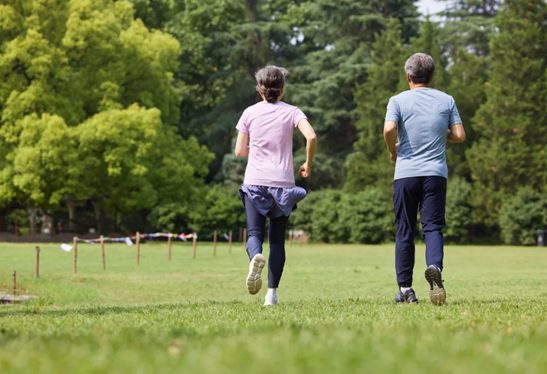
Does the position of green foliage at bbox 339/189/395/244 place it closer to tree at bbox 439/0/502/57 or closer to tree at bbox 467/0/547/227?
tree at bbox 467/0/547/227

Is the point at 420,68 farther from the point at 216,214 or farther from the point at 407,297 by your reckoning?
the point at 216,214

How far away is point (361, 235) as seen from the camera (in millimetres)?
49625

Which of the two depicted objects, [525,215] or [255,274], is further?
[525,215]

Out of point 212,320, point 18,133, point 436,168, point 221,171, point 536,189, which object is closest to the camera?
point 212,320

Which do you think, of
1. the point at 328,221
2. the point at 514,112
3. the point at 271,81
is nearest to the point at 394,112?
the point at 271,81

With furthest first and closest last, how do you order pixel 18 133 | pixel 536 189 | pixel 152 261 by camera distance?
pixel 536 189 < pixel 18 133 < pixel 152 261

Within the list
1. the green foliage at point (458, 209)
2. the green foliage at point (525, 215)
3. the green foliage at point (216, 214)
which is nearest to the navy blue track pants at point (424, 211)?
the green foliage at point (525, 215)

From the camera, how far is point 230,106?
57.2 meters

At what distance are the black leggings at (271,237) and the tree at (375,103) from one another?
4488cm

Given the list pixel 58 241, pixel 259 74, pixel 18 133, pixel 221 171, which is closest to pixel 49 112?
pixel 18 133

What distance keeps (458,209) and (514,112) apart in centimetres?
629

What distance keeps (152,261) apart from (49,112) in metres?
18.6

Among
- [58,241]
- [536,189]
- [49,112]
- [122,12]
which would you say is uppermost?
[122,12]

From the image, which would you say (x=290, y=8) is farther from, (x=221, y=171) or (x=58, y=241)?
(x=58, y=241)
